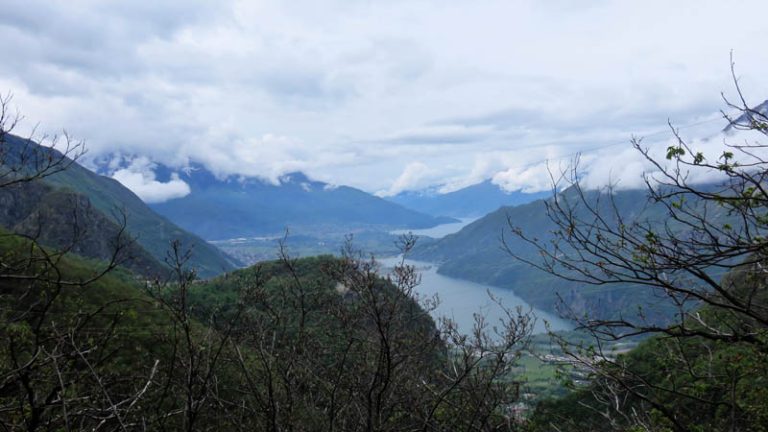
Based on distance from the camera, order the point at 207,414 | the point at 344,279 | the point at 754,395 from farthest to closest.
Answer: the point at 207,414
the point at 344,279
the point at 754,395

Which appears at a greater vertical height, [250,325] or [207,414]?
[250,325]

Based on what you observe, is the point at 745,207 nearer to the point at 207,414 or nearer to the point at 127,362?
the point at 207,414

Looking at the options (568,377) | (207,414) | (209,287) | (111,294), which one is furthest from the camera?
(209,287)

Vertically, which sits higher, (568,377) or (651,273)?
(651,273)

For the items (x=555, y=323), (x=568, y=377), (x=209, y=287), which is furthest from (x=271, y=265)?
(x=555, y=323)

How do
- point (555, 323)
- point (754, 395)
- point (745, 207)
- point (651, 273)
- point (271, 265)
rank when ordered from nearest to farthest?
point (745, 207)
point (651, 273)
point (754, 395)
point (271, 265)
point (555, 323)

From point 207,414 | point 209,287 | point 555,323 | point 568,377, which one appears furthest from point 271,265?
point 555,323

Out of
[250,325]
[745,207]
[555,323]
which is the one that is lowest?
[555,323]

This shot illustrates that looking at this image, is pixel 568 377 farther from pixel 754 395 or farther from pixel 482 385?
pixel 482 385

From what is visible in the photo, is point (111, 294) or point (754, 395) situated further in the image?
point (111, 294)
